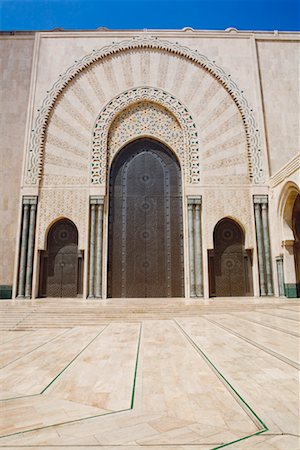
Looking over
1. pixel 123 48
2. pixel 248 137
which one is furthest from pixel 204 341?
pixel 123 48

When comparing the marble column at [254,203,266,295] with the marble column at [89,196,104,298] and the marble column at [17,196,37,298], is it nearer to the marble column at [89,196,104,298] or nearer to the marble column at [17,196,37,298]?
the marble column at [89,196,104,298]

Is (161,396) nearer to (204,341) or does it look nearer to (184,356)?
(184,356)

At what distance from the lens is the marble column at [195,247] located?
611 centimetres

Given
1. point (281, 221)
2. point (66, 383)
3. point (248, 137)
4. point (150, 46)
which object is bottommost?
point (66, 383)

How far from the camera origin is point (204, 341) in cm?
250

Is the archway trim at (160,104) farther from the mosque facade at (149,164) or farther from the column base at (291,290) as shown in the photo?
the column base at (291,290)

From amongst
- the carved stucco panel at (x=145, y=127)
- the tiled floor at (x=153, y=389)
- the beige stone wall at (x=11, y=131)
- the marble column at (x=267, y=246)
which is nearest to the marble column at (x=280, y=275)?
the marble column at (x=267, y=246)

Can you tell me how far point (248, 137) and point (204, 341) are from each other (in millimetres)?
5210

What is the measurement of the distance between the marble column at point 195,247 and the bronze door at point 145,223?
28cm

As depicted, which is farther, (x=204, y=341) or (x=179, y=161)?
(x=179, y=161)

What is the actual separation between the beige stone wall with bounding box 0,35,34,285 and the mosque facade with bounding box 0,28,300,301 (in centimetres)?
2

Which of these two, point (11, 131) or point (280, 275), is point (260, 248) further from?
point (11, 131)

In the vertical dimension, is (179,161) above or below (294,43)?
below

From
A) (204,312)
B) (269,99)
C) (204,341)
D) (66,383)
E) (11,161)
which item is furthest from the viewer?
(269,99)
